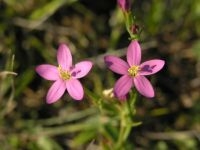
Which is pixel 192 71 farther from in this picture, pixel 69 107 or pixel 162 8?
pixel 69 107

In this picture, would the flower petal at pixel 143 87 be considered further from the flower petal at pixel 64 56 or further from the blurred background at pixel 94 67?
the blurred background at pixel 94 67

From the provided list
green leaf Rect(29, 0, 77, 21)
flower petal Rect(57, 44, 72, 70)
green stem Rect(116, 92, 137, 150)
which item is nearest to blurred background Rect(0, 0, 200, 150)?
green leaf Rect(29, 0, 77, 21)

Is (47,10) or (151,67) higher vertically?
(47,10)

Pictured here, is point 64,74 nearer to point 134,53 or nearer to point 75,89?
point 75,89

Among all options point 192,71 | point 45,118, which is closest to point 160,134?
point 192,71

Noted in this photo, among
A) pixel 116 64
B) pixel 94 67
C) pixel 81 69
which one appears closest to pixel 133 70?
pixel 116 64

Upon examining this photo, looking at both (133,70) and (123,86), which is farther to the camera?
(133,70)

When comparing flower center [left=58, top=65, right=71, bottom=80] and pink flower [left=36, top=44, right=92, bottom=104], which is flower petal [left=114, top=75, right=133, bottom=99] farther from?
flower center [left=58, top=65, right=71, bottom=80]
